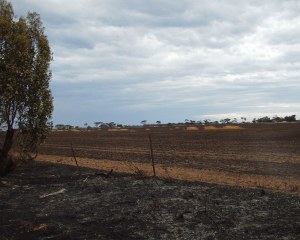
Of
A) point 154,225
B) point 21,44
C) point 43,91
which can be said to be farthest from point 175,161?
point 154,225

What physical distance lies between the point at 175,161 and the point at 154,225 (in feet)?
56.6

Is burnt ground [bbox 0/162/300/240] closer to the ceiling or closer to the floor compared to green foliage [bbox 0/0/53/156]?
closer to the floor

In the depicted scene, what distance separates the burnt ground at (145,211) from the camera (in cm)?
1058

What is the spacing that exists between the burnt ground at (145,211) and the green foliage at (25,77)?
Answer: 4.17 metres

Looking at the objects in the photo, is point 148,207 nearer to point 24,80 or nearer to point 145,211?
point 145,211

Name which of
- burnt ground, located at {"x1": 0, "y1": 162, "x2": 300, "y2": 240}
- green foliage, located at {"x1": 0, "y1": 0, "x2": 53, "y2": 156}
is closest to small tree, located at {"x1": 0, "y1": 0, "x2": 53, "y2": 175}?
green foliage, located at {"x1": 0, "y1": 0, "x2": 53, "y2": 156}

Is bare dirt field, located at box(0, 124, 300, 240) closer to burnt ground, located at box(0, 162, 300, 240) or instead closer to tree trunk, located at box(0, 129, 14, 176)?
burnt ground, located at box(0, 162, 300, 240)

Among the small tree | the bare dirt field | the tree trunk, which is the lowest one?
the bare dirt field

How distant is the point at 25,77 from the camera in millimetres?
20703

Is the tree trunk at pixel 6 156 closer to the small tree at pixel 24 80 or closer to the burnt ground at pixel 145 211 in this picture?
the small tree at pixel 24 80

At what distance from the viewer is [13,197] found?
54.3 ft

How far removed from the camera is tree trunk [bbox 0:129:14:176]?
20.9 meters

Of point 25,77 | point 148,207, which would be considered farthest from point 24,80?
point 148,207

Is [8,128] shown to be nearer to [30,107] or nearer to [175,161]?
[30,107]
